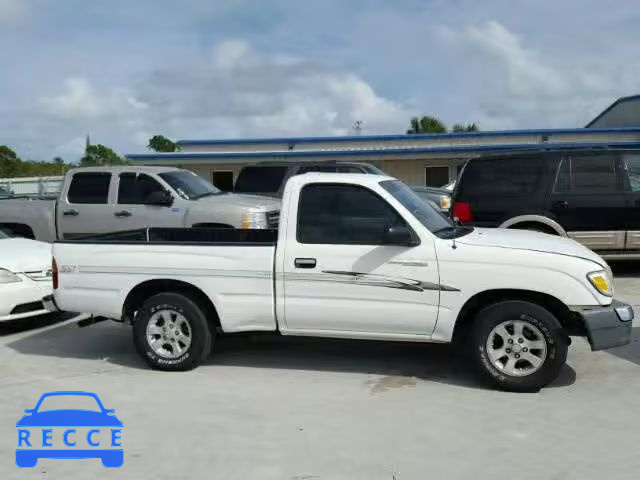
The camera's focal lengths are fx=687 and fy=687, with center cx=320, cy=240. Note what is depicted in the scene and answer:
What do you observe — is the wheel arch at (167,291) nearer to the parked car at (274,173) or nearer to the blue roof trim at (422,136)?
the parked car at (274,173)

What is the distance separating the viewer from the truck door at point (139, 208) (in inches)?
431

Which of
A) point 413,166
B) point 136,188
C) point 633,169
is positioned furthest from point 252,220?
point 413,166

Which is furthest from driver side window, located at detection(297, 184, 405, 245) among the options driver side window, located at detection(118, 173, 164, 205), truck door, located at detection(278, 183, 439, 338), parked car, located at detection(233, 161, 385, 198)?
parked car, located at detection(233, 161, 385, 198)

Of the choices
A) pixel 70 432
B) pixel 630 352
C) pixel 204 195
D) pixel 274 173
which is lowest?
pixel 70 432

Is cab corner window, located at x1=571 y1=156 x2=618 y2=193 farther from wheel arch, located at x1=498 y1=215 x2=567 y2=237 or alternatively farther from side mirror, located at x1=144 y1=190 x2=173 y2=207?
side mirror, located at x1=144 y1=190 x2=173 y2=207

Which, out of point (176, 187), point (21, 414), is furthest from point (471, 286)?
point (176, 187)

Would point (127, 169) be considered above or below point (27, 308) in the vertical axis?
above

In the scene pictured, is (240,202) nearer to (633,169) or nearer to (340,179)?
(340,179)

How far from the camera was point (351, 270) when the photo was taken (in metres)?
5.78

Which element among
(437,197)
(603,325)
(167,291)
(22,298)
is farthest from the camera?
(437,197)

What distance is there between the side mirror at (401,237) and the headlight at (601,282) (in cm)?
141

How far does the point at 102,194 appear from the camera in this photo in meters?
11.5

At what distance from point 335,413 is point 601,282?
2367mm

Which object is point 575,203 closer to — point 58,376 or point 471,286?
point 471,286
